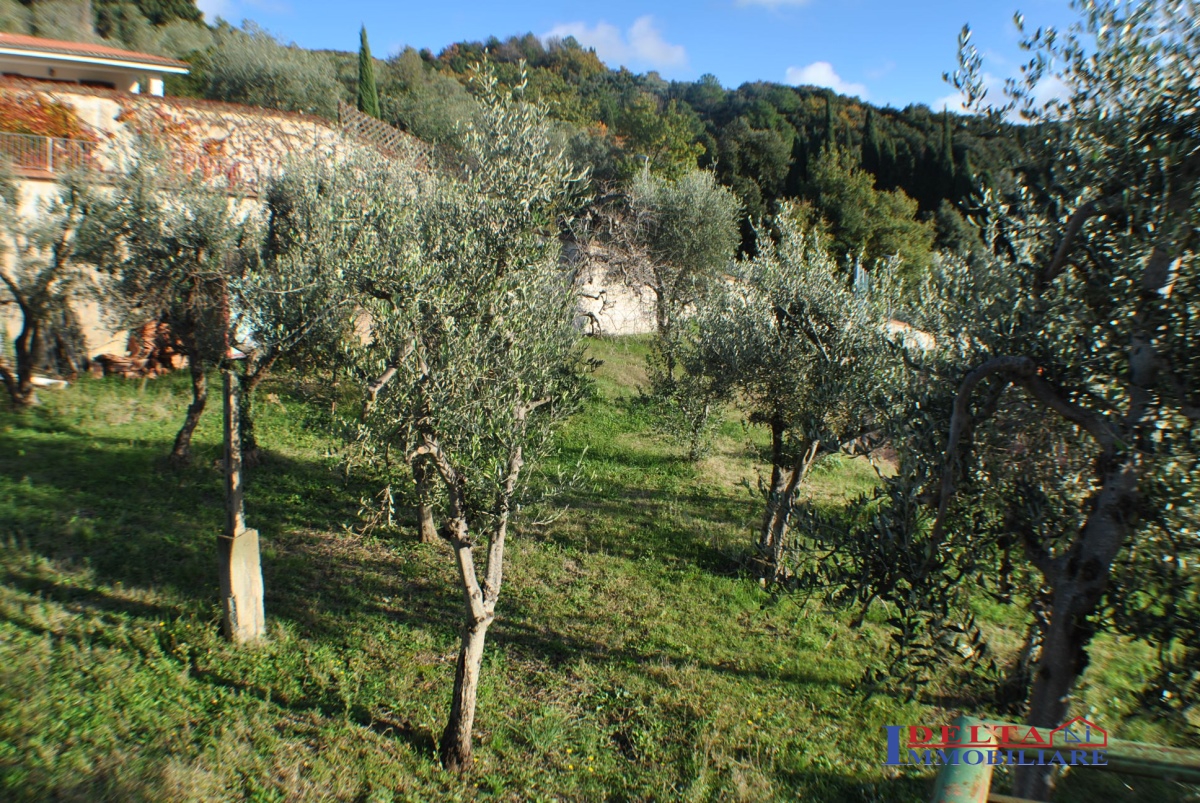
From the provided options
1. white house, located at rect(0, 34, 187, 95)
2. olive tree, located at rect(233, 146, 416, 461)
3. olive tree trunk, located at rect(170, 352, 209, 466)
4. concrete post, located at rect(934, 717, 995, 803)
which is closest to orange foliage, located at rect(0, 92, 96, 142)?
white house, located at rect(0, 34, 187, 95)

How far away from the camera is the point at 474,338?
6.31 metres

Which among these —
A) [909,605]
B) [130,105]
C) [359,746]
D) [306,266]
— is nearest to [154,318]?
[306,266]

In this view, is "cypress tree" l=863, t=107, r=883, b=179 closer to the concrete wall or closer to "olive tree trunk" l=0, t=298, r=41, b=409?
the concrete wall

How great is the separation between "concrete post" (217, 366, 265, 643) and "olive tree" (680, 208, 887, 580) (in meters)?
6.25

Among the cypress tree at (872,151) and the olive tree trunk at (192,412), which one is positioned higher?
the cypress tree at (872,151)

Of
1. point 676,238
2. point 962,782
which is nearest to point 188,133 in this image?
point 676,238

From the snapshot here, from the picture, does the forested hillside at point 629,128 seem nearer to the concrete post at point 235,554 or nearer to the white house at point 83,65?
the white house at point 83,65

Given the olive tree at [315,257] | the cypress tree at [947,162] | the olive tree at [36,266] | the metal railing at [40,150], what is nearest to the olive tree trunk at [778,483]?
the olive tree at [315,257]

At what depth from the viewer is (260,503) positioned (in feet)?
40.1

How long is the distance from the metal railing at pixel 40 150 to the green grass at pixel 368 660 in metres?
6.62

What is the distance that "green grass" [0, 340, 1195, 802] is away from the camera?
256 inches

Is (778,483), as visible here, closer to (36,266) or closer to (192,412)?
(192,412)

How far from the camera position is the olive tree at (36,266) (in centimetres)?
1272

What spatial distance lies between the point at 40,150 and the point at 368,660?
636 inches
